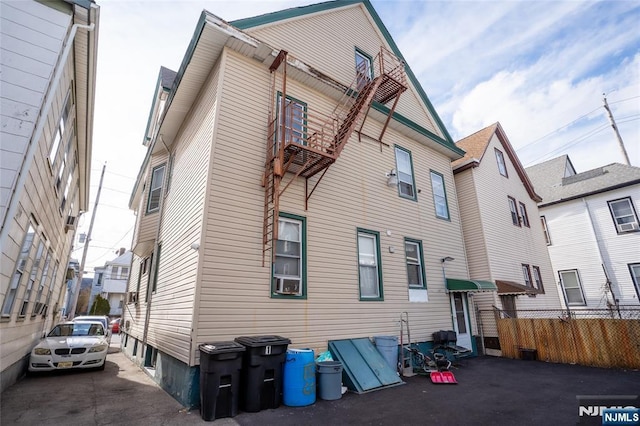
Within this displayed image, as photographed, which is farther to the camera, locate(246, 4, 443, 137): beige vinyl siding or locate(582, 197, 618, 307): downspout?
locate(582, 197, 618, 307): downspout

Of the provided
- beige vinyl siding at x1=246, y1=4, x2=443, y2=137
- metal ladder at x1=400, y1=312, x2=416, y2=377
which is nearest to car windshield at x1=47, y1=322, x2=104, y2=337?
metal ladder at x1=400, y1=312, x2=416, y2=377

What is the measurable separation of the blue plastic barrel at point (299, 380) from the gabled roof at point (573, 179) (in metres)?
21.1

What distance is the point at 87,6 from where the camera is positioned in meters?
5.95

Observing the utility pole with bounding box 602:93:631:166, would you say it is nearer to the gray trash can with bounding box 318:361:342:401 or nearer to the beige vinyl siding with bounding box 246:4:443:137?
the beige vinyl siding with bounding box 246:4:443:137

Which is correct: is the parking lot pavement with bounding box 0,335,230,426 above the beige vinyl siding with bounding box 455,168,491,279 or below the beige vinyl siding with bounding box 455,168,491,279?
below

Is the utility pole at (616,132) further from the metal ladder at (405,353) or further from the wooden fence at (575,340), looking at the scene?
the metal ladder at (405,353)

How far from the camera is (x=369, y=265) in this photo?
350 inches

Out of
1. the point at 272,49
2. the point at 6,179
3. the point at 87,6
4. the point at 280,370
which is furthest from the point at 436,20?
the point at 6,179

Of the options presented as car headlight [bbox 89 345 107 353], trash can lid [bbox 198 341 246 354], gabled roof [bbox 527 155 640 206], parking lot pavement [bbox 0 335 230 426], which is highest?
gabled roof [bbox 527 155 640 206]

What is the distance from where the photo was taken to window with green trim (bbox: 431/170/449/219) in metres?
12.2

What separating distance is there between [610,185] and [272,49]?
20.8 meters

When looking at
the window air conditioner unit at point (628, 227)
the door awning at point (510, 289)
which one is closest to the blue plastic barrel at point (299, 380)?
the door awning at point (510, 289)

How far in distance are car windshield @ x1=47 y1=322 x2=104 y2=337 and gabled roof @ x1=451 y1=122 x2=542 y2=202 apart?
15.4m

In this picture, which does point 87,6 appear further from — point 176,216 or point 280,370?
point 280,370
